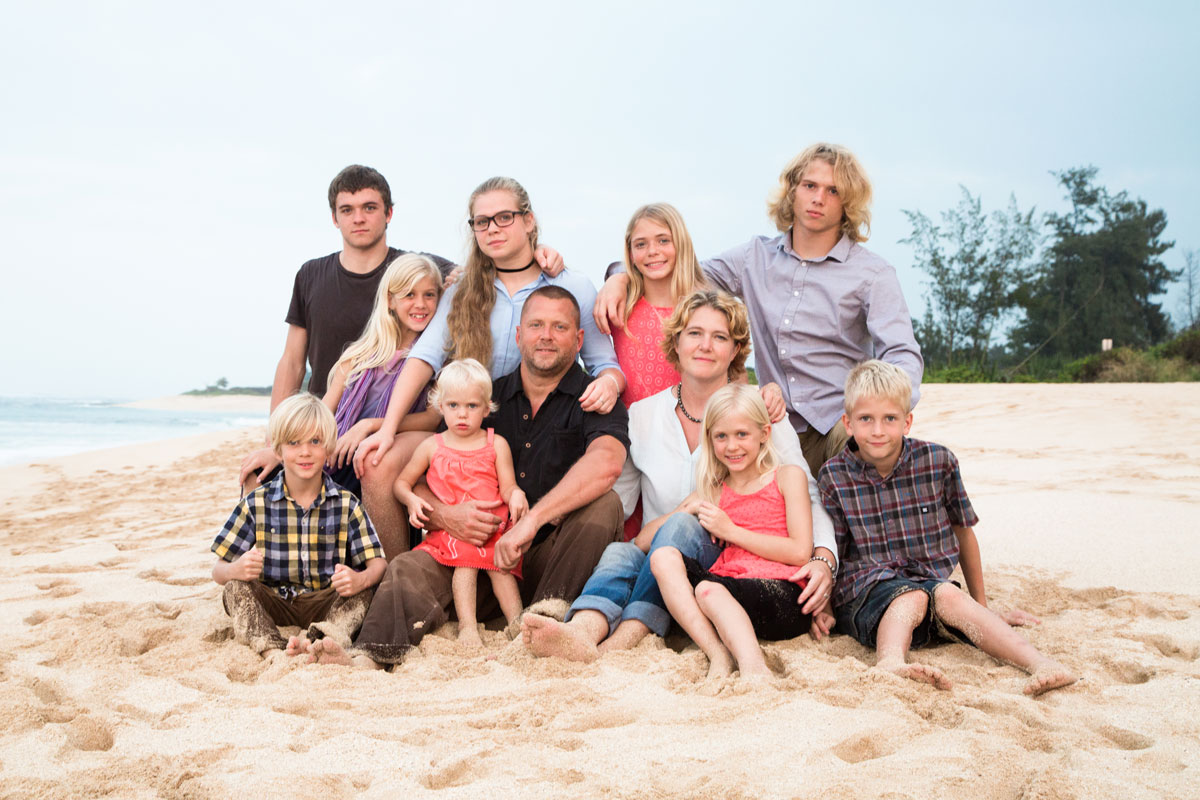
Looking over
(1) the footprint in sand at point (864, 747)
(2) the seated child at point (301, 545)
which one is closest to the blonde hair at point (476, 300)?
(2) the seated child at point (301, 545)

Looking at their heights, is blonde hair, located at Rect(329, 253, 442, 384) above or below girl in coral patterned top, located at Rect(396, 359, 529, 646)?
above

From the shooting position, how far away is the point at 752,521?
295cm

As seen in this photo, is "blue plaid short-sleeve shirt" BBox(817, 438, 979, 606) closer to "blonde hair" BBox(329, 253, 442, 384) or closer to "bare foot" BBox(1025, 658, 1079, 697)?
"bare foot" BBox(1025, 658, 1079, 697)

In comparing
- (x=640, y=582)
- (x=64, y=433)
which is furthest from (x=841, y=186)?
(x=64, y=433)

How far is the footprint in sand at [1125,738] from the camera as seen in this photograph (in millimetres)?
1873

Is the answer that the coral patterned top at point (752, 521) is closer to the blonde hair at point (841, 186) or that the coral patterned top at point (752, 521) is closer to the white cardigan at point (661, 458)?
the white cardigan at point (661, 458)

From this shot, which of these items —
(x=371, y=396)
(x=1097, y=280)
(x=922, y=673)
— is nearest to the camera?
(x=922, y=673)

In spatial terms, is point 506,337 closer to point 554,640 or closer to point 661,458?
point 661,458

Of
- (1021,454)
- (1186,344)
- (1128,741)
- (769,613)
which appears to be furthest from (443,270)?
(1186,344)

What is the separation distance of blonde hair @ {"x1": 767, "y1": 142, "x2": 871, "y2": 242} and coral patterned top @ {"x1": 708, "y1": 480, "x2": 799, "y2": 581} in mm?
1363

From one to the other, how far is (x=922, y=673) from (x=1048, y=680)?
316mm

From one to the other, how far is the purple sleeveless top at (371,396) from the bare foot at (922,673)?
2.24 metres

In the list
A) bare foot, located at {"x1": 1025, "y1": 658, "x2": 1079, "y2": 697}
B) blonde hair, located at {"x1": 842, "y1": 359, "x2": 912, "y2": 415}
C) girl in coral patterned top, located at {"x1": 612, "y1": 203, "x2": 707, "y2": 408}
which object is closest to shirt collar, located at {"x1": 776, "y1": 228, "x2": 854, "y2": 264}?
girl in coral patterned top, located at {"x1": 612, "y1": 203, "x2": 707, "y2": 408}

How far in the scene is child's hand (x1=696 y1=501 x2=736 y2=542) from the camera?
9.39 ft
